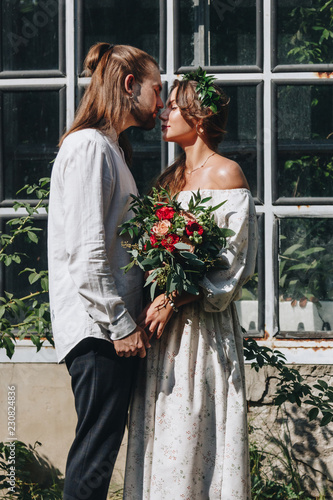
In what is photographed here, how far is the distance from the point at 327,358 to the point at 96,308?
1.68 meters

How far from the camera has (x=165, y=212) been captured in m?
2.23

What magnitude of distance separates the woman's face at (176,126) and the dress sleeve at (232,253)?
321mm

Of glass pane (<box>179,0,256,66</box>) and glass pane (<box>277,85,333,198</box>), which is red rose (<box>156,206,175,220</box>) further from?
glass pane (<box>179,0,256,66</box>)

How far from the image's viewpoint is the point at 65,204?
2.23 meters

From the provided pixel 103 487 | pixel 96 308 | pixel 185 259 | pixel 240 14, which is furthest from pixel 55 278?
pixel 240 14

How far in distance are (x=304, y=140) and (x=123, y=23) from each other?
1.17 m

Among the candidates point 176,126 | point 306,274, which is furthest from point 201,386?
point 306,274

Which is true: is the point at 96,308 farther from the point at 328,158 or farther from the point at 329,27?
the point at 329,27

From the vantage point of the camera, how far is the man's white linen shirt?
2.19m

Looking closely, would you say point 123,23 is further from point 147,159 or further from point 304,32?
point 304,32

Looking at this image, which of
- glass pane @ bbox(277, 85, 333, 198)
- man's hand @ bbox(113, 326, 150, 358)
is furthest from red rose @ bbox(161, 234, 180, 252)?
glass pane @ bbox(277, 85, 333, 198)

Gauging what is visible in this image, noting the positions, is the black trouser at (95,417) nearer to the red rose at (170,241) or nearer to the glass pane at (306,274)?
the red rose at (170,241)

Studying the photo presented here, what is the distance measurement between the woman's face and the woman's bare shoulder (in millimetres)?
189

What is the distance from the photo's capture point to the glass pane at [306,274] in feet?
11.5
